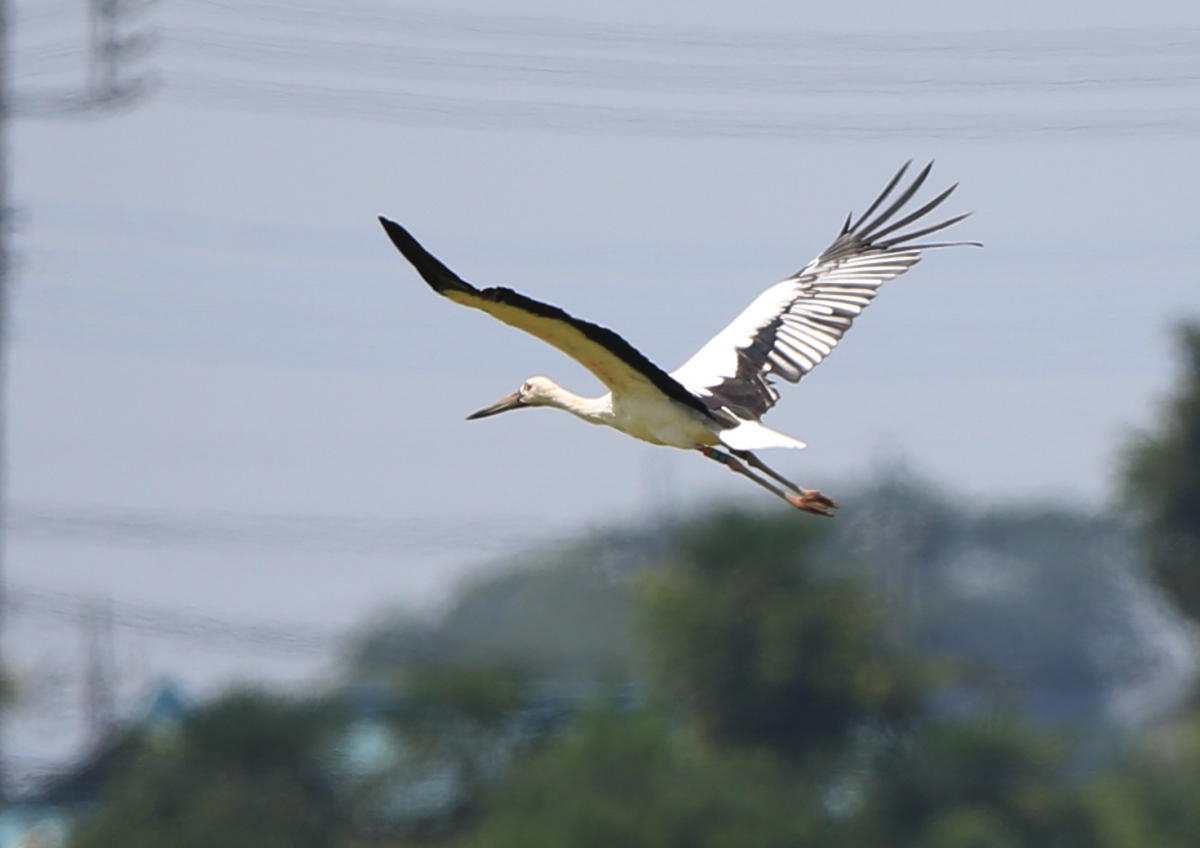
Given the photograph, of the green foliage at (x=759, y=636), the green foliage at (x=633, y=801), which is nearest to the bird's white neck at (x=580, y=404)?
the green foliage at (x=633, y=801)

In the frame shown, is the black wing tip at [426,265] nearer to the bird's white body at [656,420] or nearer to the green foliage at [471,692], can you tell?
the bird's white body at [656,420]

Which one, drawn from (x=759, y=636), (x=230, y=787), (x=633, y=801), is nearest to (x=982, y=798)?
(x=633, y=801)

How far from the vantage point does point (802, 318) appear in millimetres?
12000

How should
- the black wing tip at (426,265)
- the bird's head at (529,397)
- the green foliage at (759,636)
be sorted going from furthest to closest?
the green foliage at (759,636)
the bird's head at (529,397)
the black wing tip at (426,265)

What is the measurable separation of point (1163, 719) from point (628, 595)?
9.01m

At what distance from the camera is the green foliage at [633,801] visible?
30922 millimetres

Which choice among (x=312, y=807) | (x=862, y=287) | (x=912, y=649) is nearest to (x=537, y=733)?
(x=312, y=807)

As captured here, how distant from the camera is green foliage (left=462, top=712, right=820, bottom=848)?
30.9 metres

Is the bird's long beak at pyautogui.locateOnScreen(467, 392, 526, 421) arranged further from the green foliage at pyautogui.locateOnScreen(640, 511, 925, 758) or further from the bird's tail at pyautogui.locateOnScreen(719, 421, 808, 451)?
the green foliage at pyautogui.locateOnScreen(640, 511, 925, 758)

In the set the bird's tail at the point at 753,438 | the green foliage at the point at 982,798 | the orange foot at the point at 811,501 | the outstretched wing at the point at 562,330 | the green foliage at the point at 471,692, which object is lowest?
the green foliage at the point at 982,798

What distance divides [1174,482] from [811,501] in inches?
1158

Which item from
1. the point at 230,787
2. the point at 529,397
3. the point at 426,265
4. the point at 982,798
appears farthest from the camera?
the point at 982,798

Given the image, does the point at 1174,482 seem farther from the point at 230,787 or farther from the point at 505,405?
the point at 505,405

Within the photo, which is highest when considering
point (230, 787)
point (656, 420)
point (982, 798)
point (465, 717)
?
point (656, 420)
